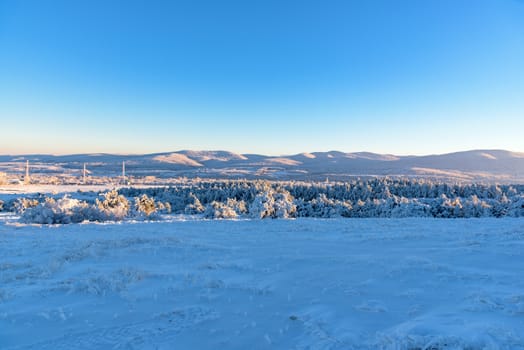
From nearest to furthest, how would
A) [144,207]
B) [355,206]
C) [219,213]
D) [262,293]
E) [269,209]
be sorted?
1. [262,293]
2. [219,213]
3. [269,209]
4. [144,207]
5. [355,206]

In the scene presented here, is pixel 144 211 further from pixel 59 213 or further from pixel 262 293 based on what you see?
pixel 262 293

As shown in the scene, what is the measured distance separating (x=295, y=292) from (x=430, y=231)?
5056 mm

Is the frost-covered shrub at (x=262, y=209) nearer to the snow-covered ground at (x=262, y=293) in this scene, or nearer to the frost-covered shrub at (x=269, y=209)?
the frost-covered shrub at (x=269, y=209)

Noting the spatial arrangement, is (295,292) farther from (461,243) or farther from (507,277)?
(461,243)

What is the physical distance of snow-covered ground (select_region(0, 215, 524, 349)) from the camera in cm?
258

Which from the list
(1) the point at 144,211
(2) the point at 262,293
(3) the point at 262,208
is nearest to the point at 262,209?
(3) the point at 262,208

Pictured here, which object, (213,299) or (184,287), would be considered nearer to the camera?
(213,299)

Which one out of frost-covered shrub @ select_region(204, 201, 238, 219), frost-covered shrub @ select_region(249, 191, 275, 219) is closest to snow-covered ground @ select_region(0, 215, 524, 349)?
frost-covered shrub @ select_region(204, 201, 238, 219)

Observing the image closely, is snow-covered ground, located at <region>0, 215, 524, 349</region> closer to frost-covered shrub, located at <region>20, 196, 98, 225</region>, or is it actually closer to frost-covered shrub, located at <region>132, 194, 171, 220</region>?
frost-covered shrub, located at <region>20, 196, 98, 225</region>

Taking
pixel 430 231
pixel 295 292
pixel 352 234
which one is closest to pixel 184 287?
pixel 295 292

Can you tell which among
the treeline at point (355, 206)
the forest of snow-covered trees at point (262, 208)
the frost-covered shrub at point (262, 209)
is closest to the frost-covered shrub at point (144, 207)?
the forest of snow-covered trees at point (262, 208)

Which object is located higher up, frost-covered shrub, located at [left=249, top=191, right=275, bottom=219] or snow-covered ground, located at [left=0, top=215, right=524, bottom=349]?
snow-covered ground, located at [left=0, top=215, right=524, bottom=349]

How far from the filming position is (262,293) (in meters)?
3.57

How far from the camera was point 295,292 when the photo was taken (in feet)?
11.7
